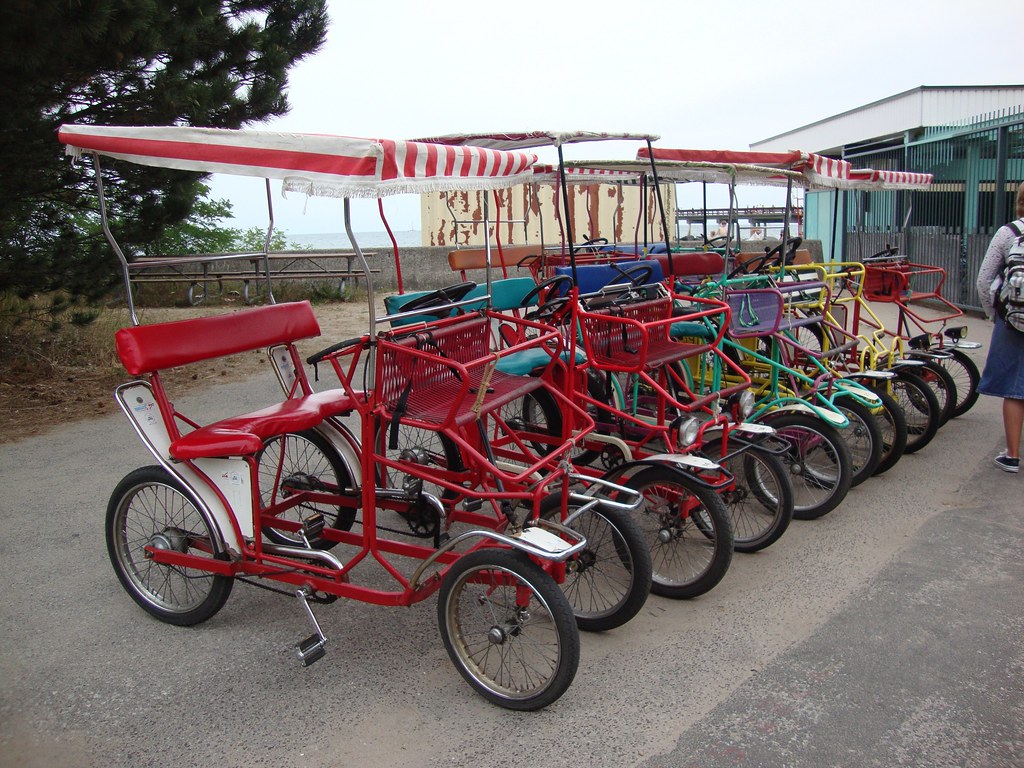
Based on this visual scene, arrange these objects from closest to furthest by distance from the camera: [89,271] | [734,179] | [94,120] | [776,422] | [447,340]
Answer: [447,340]
[776,422]
[734,179]
[94,120]
[89,271]

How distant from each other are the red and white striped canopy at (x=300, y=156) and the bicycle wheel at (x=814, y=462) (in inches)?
95.9

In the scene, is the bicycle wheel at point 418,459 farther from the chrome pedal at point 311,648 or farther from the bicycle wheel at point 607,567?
the chrome pedal at point 311,648

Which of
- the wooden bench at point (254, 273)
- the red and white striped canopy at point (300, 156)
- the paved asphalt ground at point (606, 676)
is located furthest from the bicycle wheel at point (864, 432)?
the wooden bench at point (254, 273)

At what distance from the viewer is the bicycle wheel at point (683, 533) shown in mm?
3545

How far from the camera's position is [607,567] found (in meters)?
3.58

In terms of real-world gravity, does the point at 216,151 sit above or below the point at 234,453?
above

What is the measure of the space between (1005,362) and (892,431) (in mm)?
918

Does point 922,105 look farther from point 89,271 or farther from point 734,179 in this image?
point 89,271

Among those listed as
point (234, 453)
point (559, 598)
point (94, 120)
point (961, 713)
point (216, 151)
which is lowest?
point (961, 713)

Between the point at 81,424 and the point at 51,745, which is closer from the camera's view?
the point at 51,745

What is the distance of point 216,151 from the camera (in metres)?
3.10

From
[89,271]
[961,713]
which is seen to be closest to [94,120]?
[89,271]

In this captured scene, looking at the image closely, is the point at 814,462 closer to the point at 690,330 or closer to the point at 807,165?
the point at 690,330

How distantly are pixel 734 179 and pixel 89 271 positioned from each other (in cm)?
598
